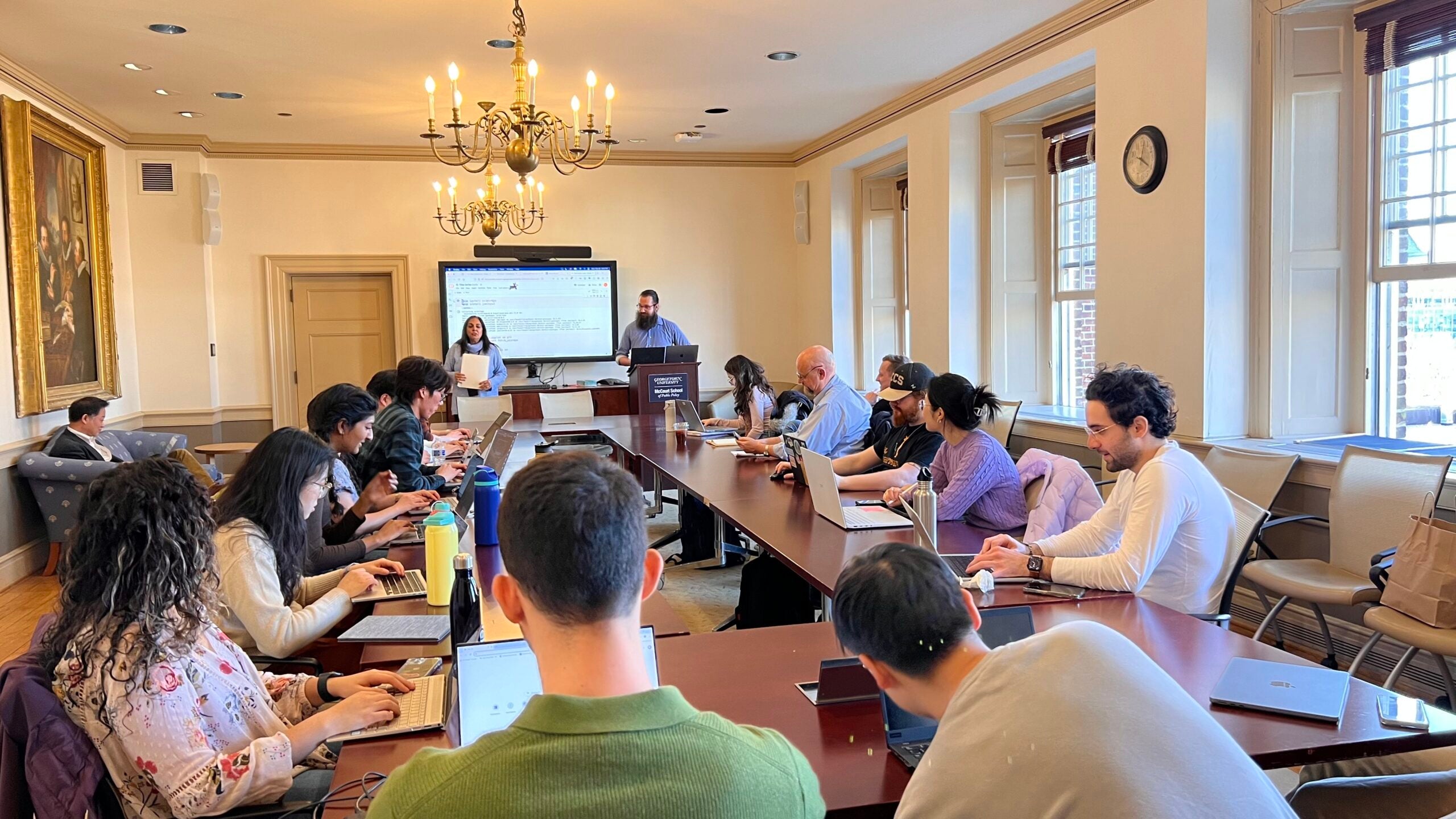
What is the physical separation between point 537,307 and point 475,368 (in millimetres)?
1111

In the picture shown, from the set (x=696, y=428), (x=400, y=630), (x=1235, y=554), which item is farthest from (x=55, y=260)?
(x=1235, y=554)

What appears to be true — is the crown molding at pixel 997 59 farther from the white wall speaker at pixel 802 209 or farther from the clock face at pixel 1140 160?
the white wall speaker at pixel 802 209

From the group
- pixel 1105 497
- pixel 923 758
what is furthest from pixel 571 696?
pixel 1105 497

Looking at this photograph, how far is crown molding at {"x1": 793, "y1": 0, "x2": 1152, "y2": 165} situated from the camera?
5.29 metres

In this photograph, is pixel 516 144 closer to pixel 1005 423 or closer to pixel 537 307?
pixel 1005 423

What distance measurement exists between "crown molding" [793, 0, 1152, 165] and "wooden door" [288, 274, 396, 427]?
443 centimetres

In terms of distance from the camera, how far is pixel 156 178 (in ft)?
27.4

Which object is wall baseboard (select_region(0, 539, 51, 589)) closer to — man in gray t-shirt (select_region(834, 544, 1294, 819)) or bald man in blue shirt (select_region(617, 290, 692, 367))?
bald man in blue shirt (select_region(617, 290, 692, 367))

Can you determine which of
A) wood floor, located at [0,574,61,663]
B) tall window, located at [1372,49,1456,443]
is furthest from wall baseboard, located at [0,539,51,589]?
tall window, located at [1372,49,1456,443]

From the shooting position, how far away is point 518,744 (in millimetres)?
918

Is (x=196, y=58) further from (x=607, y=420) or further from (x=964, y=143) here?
(x=964, y=143)

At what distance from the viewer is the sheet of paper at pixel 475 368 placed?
27.6 feet

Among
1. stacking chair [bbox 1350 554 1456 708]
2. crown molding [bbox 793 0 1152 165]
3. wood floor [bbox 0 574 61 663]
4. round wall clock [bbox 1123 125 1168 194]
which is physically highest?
crown molding [bbox 793 0 1152 165]

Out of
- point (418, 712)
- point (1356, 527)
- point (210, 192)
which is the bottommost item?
point (1356, 527)
